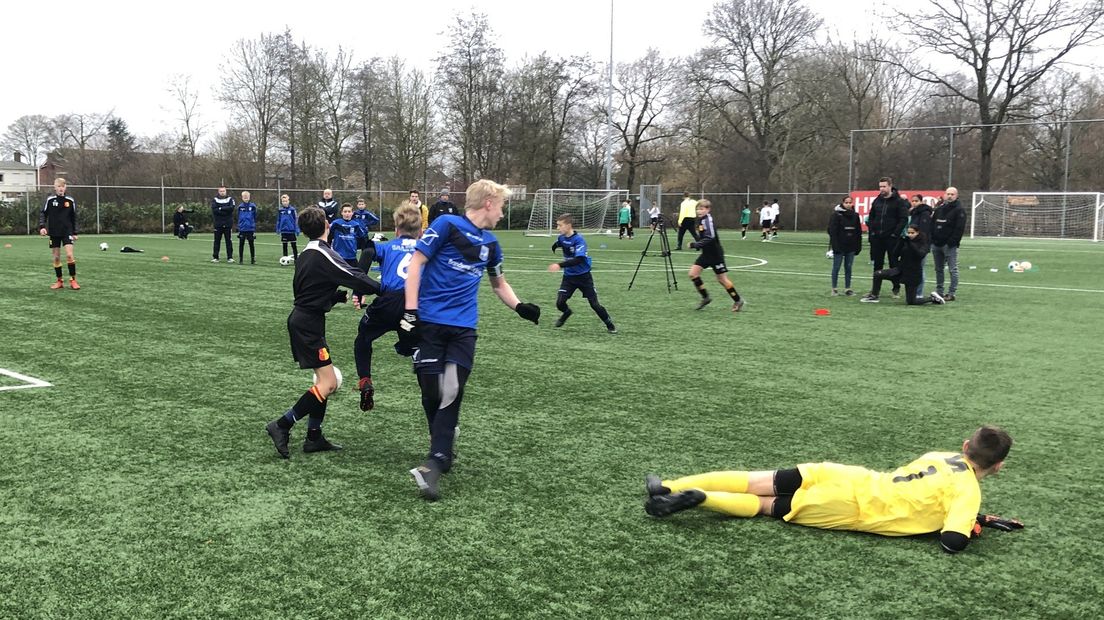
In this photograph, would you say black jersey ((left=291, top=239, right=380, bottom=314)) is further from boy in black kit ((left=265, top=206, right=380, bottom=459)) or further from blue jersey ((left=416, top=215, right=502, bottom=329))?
blue jersey ((left=416, top=215, right=502, bottom=329))

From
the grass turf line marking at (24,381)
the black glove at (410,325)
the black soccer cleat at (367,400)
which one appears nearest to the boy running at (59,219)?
the grass turf line marking at (24,381)

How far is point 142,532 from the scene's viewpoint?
4.04 m

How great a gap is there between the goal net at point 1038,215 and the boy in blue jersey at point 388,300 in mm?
34901

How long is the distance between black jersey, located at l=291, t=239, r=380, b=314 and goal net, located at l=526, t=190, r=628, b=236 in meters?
37.9

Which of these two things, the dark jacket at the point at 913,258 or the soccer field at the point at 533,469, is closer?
the soccer field at the point at 533,469

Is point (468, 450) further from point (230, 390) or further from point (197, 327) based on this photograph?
point (197, 327)

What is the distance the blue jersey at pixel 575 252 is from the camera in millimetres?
11117

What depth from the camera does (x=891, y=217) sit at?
Result: 14766 millimetres

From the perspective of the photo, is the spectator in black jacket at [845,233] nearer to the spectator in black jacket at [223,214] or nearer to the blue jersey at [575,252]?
the blue jersey at [575,252]

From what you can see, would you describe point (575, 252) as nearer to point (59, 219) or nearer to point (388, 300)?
point (388, 300)

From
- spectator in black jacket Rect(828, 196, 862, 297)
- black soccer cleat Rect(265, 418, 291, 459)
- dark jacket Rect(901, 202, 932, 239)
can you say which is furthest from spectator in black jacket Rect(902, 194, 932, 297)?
black soccer cleat Rect(265, 418, 291, 459)

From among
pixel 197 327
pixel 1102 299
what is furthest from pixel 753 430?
pixel 1102 299

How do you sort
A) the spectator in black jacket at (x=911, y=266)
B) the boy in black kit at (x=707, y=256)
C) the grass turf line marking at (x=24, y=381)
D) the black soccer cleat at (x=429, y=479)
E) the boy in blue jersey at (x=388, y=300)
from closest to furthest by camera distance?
the black soccer cleat at (x=429, y=479) < the boy in blue jersey at (x=388, y=300) < the grass turf line marking at (x=24, y=381) < the boy in black kit at (x=707, y=256) < the spectator in black jacket at (x=911, y=266)

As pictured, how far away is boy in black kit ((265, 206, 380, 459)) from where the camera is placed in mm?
5156
